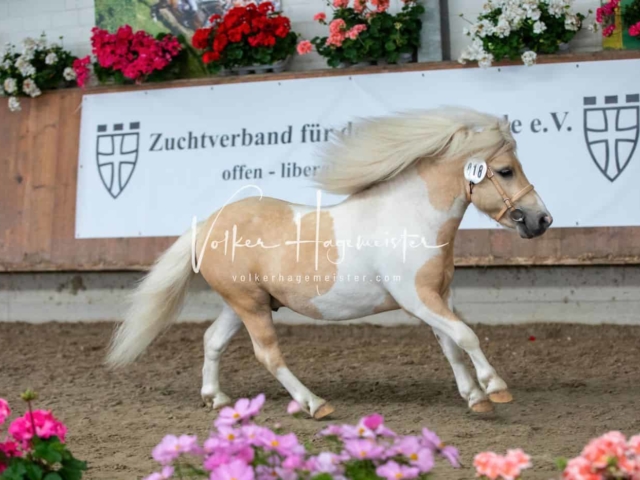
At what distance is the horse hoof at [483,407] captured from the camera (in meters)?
4.21

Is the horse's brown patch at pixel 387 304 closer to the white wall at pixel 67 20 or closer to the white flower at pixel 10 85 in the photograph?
the white wall at pixel 67 20

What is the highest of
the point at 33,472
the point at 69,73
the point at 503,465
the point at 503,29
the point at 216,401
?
the point at 503,29

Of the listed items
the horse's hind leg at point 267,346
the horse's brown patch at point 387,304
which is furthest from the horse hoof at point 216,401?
the horse's brown patch at point 387,304

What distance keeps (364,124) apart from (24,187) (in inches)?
180

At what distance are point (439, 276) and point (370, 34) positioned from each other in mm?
3456

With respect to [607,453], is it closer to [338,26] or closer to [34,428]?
[34,428]

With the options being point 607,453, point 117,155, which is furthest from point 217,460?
point 117,155

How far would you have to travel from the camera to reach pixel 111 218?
7.82 m

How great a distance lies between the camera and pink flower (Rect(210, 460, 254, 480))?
1.90m

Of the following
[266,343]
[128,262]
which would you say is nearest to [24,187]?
[128,262]

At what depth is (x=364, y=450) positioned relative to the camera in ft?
6.62

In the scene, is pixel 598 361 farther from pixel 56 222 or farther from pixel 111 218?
pixel 56 222

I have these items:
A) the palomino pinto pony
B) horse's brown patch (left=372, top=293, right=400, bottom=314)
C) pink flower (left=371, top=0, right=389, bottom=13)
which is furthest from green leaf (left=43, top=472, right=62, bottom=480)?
pink flower (left=371, top=0, right=389, bottom=13)

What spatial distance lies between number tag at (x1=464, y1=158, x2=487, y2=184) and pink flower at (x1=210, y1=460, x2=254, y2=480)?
2544 mm
